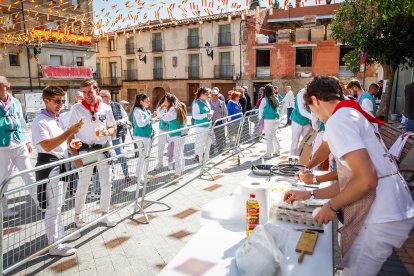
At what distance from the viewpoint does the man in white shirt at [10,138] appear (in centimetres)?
443

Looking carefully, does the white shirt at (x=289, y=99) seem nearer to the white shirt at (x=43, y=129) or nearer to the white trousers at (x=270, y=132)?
the white trousers at (x=270, y=132)

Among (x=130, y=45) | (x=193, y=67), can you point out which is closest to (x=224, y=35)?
(x=193, y=67)

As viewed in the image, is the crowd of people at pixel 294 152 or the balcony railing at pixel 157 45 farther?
the balcony railing at pixel 157 45

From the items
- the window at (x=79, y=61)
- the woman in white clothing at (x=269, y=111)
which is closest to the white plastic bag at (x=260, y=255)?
the woman in white clothing at (x=269, y=111)

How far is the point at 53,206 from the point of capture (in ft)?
11.2

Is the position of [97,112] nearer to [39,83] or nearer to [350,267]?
[350,267]

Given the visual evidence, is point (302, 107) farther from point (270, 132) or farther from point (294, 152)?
point (270, 132)

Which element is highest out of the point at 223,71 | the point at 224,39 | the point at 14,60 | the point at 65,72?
the point at 224,39

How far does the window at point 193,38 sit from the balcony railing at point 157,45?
358 cm

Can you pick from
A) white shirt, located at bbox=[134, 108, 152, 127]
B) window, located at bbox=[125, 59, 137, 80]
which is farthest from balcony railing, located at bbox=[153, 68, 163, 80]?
white shirt, located at bbox=[134, 108, 152, 127]

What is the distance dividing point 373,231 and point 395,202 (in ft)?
0.68

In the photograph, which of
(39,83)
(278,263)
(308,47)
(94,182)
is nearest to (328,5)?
(308,47)

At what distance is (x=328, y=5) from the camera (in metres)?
26.5

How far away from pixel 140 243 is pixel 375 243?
2698mm
